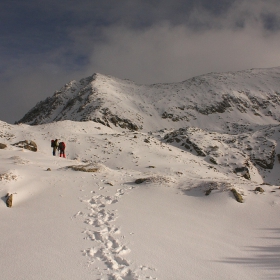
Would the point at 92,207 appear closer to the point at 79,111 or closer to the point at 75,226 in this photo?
the point at 75,226

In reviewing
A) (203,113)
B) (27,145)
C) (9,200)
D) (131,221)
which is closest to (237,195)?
(131,221)

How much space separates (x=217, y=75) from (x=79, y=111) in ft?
199

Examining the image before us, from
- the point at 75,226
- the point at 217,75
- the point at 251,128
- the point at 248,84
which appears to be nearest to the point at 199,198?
the point at 75,226

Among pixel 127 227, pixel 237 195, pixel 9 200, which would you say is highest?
pixel 237 195

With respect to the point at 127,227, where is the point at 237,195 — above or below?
above

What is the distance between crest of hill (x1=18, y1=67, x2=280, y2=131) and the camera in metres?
60.5

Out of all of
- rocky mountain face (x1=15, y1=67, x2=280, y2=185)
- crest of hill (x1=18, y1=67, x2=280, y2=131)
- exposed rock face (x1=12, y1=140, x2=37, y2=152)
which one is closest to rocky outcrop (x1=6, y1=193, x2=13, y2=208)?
exposed rock face (x1=12, y1=140, x2=37, y2=152)

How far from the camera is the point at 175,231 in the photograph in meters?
8.15

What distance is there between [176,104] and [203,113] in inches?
347

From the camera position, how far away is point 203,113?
68.4 metres

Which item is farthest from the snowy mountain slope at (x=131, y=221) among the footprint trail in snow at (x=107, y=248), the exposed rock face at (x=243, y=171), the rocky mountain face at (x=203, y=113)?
the rocky mountain face at (x=203, y=113)

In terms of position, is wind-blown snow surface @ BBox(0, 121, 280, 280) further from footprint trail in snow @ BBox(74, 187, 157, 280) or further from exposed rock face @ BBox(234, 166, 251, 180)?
exposed rock face @ BBox(234, 166, 251, 180)

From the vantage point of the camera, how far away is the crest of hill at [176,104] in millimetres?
60531

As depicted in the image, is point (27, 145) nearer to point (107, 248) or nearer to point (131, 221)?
point (131, 221)
